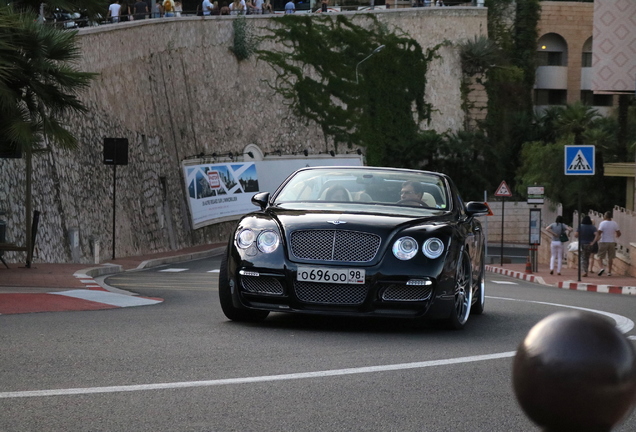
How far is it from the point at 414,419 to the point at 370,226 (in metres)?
3.73

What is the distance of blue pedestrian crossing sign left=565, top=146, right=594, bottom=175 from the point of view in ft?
78.1

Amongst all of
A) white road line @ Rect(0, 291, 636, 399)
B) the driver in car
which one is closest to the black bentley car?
the driver in car

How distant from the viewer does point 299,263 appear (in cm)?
882

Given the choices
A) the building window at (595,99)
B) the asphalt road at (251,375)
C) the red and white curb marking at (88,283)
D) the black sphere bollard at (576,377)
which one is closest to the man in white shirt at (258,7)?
the building window at (595,99)

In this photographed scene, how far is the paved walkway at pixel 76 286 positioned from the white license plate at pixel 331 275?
3.08m

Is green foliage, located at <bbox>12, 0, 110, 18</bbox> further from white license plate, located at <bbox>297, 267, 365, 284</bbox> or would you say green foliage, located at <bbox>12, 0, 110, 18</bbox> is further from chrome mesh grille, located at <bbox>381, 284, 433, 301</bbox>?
chrome mesh grille, located at <bbox>381, 284, 433, 301</bbox>

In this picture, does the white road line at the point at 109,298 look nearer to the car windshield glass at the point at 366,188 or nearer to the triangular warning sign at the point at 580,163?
the car windshield glass at the point at 366,188

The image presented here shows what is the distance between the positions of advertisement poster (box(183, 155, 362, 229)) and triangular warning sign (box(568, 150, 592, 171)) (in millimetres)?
19912

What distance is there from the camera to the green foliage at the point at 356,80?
57844mm

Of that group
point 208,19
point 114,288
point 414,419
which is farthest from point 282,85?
point 414,419

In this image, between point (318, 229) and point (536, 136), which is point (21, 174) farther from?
point (536, 136)

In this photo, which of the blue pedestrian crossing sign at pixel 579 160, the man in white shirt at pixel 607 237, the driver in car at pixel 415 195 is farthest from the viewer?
the man in white shirt at pixel 607 237

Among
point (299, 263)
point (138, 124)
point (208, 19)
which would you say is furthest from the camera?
point (208, 19)

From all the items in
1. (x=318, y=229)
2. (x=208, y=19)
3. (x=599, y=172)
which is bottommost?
(x=599, y=172)
